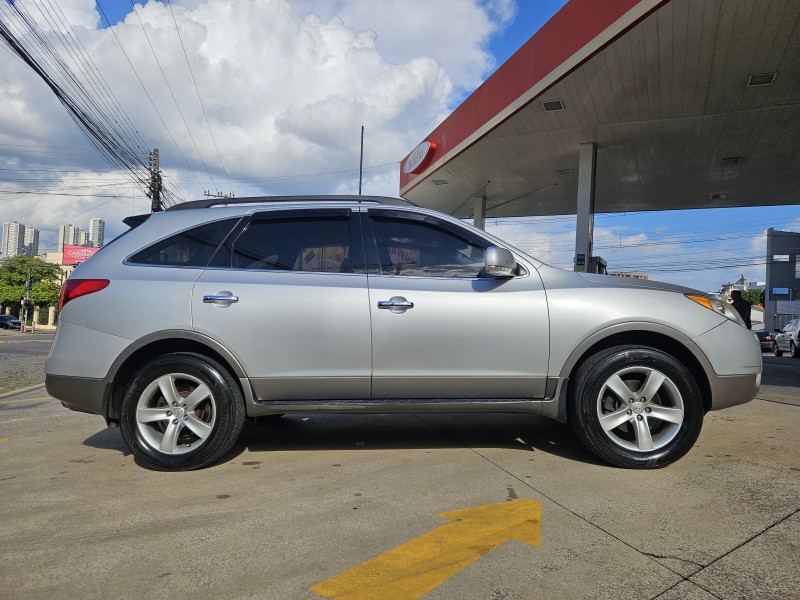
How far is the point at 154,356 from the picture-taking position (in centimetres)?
394

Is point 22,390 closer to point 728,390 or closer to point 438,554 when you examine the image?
point 438,554

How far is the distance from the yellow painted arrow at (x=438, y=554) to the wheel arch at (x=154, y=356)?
1714mm

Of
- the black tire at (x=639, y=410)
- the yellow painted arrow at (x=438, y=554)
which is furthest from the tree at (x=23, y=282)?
the yellow painted arrow at (x=438, y=554)

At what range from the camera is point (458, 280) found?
3.94 metres

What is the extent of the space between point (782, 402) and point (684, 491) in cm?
435

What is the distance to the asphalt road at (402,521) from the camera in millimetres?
2283

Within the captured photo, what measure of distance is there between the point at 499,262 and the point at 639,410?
52.1 inches

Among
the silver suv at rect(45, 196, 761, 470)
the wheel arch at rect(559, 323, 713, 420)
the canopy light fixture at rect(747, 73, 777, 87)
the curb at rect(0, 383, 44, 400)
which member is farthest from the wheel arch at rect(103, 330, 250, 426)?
the canopy light fixture at rect(747, 73, 777, 87)

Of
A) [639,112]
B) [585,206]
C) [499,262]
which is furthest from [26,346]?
[499,262]

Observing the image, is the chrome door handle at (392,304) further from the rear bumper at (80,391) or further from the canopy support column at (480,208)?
the canopy support column at (480,208)

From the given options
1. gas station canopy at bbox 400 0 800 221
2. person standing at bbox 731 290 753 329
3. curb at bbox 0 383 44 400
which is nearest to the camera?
curb at bbox 0 383 44 400

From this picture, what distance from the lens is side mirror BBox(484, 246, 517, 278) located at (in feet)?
12.3

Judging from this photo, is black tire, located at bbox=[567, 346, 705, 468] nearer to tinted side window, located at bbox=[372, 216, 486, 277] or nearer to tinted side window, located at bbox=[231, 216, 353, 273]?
tinted side window, located at bbox=[372, 216, 486, 277]

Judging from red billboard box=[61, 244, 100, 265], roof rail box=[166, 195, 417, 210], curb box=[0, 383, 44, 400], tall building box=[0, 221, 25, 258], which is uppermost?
tall building box=[0, 221, 25, 258]
